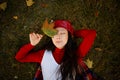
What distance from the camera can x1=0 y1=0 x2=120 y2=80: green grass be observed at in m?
3.13

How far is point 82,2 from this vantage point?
10.5 feet

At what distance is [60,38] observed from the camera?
2.52 meters

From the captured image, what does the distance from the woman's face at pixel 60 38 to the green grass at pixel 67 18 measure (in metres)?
0.60

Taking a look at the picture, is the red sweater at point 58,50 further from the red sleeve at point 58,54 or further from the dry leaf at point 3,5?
the dry leaf at point 3,5

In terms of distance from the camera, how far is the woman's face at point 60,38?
251cm

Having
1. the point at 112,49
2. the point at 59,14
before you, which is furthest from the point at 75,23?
the point at 112,49

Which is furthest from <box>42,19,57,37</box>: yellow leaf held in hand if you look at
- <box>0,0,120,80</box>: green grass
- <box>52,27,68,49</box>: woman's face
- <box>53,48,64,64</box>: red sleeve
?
<box>0,0,120,80</box>: green grass

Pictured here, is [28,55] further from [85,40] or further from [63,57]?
[85,40]

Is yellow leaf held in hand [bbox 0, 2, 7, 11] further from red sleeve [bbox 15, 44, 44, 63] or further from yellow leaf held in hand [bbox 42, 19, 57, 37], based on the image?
yellow leaf held in hand [bbox 42, 19, 57, 37]

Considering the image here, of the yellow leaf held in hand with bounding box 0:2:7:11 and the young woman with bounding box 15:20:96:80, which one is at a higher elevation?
the yellow leaf held in hand with bounding box 0:2:7:11

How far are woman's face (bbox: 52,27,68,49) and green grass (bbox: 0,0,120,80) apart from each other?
0.60 metres

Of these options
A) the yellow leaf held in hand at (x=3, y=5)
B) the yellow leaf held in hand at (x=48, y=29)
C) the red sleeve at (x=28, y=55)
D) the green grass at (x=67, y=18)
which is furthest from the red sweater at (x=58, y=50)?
the yellow leaf held in hand at (x=3, y=5)

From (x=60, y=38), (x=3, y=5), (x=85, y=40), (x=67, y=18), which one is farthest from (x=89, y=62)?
(x=3, y=5)

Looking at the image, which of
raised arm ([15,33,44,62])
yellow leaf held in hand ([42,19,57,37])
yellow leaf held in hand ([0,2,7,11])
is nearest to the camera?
yellow leaf held in hand ([42,19,57,37])
